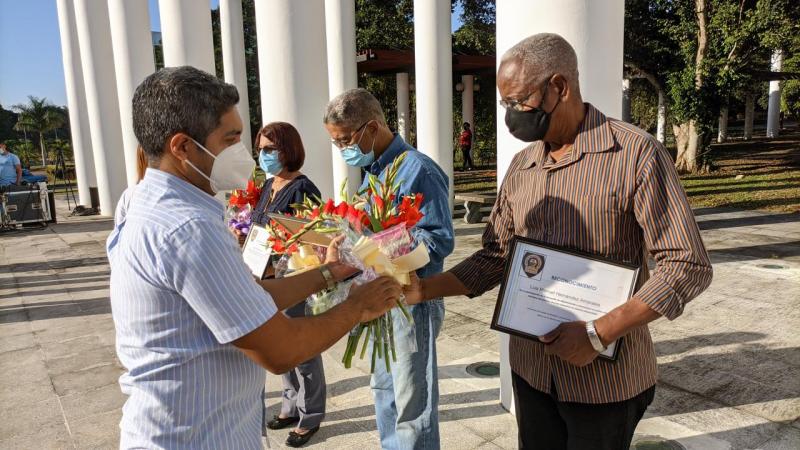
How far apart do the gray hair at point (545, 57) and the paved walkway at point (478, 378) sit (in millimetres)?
2375

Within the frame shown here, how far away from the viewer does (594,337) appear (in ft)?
5.95

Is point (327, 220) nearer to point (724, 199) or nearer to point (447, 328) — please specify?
point (447, 328)

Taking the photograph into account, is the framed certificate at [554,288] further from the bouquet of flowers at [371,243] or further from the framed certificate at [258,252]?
the framed certificate at [258,252]

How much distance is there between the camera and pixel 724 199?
1308 cm

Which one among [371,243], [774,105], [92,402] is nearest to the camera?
[371,243]

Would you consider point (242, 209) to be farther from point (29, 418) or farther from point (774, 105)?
point (774, 105)

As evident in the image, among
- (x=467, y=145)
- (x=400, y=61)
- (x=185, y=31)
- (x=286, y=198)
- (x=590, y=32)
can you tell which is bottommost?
(x=467, y=145)

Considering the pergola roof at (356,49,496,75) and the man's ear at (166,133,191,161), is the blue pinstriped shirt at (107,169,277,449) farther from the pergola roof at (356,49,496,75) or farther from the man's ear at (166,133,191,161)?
the pergola roof at (356,49,496,75)

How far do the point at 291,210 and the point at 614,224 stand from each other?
2.18 meters

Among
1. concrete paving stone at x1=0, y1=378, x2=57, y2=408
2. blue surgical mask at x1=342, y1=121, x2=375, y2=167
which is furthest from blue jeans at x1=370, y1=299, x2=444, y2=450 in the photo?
concrete paving stone at x1=0, y1=378, x2=57, y2=408

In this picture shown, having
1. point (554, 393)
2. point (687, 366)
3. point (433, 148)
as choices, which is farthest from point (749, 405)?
point (433, 148)

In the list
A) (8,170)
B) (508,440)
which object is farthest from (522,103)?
(8,170)

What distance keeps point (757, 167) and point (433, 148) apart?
13.5 metres

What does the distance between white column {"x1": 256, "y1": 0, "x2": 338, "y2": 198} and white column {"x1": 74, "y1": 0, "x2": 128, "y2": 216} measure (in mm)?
10061
